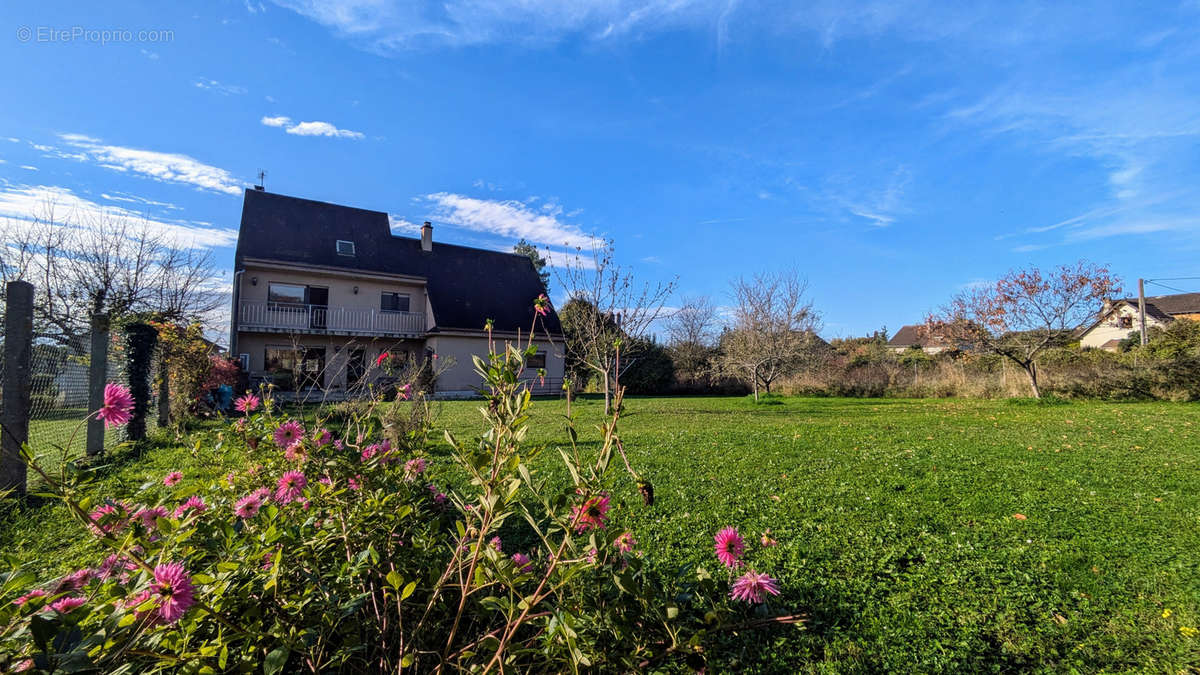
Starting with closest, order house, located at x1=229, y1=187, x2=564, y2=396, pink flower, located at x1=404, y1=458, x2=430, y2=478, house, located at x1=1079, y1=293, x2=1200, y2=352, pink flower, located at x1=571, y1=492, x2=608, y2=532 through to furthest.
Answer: pink flower, located at x1=571, y1=492, x2=608, y2=532 < pink flower, located at x1=404, y1=458, x2=430, y2=478 < house, located at x1=229, y1=187, x2=564, y2=396 < house, located at x1=1079, y1=293, x2=1200, y2=352

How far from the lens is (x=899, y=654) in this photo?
6.68 ft

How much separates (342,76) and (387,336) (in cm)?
1517

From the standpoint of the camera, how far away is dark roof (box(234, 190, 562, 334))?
58.4 ft

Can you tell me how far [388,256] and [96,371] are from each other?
14.7 metres

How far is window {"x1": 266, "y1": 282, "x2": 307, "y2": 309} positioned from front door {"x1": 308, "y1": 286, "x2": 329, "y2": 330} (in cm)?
29

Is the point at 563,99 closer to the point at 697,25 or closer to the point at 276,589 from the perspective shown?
the point at 697,25

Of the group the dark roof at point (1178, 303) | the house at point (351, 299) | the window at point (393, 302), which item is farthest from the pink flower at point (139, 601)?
the dark roof at point (1178, 303)

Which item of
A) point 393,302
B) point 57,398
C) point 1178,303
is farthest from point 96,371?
point 1178,303

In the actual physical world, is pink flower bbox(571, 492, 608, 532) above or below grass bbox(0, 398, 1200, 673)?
above

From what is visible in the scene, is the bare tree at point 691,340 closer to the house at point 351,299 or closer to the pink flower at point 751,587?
the house at point 351,299

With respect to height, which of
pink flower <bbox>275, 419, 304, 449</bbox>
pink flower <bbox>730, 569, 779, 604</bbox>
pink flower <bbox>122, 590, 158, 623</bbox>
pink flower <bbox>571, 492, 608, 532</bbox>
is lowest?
pink flower <bbox>730, 569, 779, 604</bbox>

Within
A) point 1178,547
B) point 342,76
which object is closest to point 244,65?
point 342,76

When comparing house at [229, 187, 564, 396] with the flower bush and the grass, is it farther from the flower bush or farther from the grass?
the flower bush

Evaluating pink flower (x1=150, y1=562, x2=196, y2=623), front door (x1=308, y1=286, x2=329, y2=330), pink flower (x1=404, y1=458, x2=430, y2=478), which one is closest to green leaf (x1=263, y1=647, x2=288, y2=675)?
pink flower (x1=150, y1=562, x2=196, y2=623)
